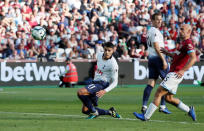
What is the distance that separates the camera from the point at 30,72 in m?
26.1

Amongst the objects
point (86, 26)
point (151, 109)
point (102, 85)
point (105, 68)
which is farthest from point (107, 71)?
point (86, 26)

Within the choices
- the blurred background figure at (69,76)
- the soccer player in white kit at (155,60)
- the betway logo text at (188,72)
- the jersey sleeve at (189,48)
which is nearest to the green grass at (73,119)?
the soccer player in white kit at (155,60)

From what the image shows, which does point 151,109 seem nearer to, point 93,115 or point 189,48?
point 189,48

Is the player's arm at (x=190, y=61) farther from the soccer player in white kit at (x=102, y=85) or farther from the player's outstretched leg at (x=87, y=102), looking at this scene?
the player's outstretched leg at (x=87, y=102)

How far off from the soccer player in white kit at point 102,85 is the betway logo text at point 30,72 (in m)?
13.5

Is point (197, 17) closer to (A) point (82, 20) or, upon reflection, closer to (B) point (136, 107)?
(A) point (82, 20)

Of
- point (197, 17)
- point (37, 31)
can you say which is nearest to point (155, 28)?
point (37, 31)

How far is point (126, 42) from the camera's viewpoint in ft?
97.2

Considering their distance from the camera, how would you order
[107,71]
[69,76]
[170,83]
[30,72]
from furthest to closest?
[69,76] → [30,72] → [107,71] → [170,83]

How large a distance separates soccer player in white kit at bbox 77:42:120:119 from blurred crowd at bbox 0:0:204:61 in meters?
13.8

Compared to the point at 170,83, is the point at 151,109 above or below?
below

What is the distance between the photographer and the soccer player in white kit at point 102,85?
12.2m

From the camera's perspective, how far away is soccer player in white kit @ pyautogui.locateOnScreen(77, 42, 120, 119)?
12172mm

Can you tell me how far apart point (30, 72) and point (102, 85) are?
46.4ft
